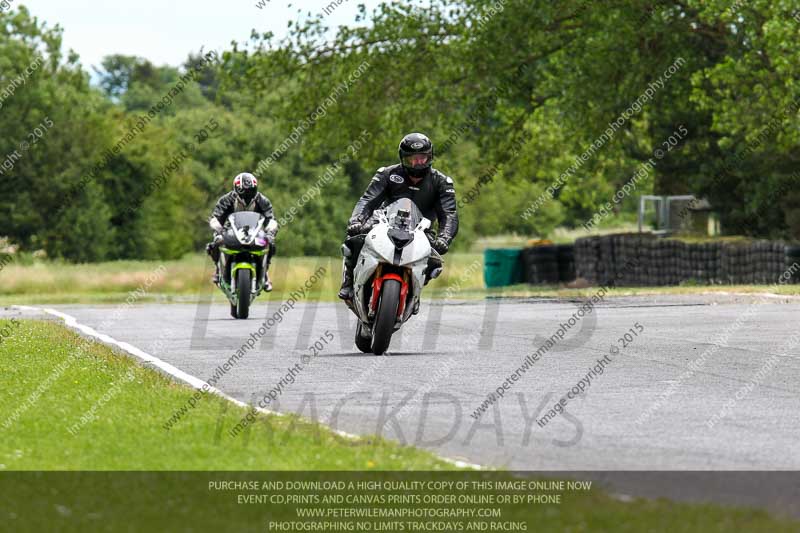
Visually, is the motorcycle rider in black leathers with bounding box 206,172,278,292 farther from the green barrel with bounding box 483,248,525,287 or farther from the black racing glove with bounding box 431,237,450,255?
the green barrel with bounding box 483,248,525,287

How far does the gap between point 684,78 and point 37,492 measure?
28.7 metres

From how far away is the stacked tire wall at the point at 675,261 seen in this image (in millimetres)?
29984

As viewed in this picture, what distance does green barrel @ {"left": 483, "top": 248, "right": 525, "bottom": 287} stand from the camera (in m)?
38.9

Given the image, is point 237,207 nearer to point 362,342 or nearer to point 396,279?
point 362,342

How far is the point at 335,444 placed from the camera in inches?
317

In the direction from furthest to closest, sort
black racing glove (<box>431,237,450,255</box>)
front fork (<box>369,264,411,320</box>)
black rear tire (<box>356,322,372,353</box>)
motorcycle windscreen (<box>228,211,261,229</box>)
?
motorcycle windscreen (<box>228,211,261,229</box>)
black rear tire (<box>356,322,372,353</box>)
black racing glove (<box>431,237,450,255</box>)
front fork (<box>369,264,411,320</box>)

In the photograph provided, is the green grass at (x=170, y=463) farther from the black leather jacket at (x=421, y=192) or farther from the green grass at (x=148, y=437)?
the black leather jacket at (x=421, y=192)

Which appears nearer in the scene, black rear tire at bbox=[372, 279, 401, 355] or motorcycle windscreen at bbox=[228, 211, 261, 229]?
black rear tire at bbox=[372, 279, 401, 355]

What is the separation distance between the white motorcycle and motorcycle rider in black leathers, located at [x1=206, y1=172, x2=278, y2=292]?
7.47 m

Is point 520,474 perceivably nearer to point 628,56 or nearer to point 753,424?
point 753,424

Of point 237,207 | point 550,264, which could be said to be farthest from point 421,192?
point 550,264

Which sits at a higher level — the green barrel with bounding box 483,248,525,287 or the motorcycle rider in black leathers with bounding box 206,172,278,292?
the motorcycle rider in black leathers with bounding box 206,172,278,292

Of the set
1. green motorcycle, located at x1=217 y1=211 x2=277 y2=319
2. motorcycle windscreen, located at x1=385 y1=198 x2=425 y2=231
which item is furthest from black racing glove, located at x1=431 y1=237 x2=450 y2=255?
green motorcycle, located at x1=217 y1=211 x2=277 y2=319

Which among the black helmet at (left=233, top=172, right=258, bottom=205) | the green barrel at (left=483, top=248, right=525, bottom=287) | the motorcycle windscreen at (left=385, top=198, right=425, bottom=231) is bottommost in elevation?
the green barrel at (left=483, top=248, right=525, bottom=287)
